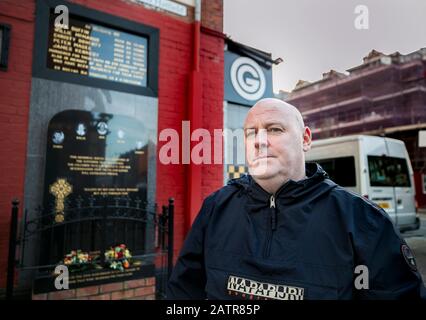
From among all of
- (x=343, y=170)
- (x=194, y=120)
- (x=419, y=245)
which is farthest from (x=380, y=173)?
(x=194, y=120)

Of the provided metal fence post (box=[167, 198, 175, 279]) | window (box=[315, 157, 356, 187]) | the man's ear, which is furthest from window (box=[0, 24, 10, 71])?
window (box=[315, 157, 356, 187])

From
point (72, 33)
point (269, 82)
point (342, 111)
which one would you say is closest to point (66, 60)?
point (72, 33)

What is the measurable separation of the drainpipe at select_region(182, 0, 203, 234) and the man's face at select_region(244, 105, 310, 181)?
266cm

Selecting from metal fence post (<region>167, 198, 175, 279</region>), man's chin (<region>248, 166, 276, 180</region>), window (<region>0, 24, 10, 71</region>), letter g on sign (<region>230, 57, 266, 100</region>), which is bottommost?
metal fence post (<region>167, 198, 175, 279</region>)

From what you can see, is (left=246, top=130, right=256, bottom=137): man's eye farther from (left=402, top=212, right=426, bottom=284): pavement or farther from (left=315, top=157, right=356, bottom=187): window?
(left=315, top=157, right=356, bottom=187): window

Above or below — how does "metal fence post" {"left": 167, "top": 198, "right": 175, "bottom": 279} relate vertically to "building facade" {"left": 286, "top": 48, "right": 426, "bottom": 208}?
below

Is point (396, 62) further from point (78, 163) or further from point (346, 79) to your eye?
point (78, 163)

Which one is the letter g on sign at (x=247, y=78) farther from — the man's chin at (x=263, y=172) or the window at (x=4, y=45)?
the man's chin at (x=263, y=172)

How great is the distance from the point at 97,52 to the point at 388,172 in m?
6.93

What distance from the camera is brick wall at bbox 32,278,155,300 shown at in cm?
286

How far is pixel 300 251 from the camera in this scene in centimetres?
111

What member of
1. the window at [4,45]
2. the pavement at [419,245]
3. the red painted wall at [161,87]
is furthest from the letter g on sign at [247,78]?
the pavement at [419,245]

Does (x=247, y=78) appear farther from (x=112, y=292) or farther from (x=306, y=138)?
(x=112, y=292)

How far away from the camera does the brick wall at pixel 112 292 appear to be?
2861 mm
